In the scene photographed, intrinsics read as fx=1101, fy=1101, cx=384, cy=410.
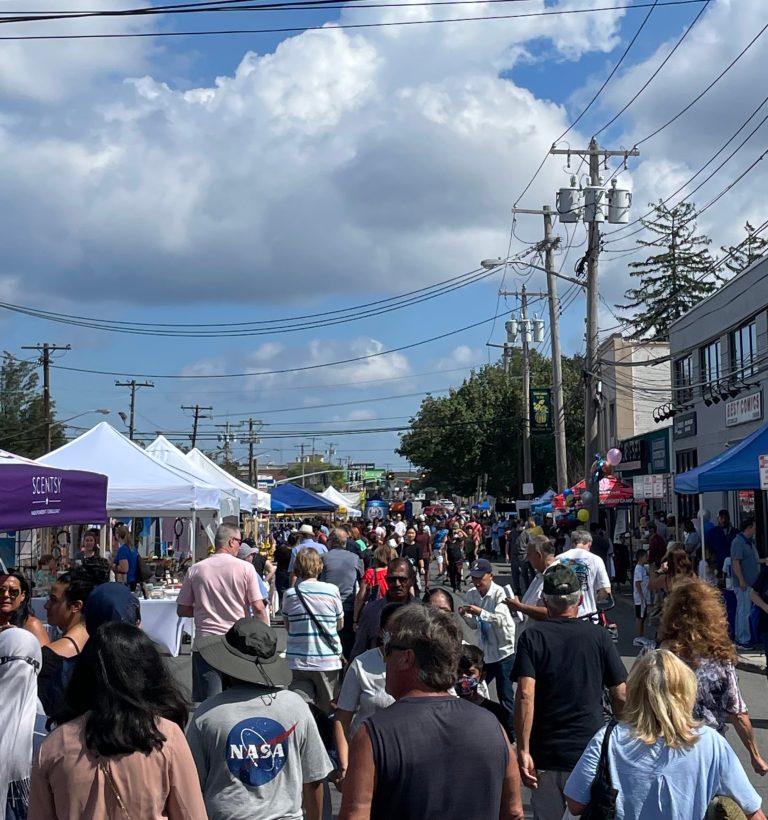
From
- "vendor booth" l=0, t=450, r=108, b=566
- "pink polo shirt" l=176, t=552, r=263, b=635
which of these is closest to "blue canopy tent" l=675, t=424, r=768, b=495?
"vendor booth" l=0, t=450, r=108, b=566

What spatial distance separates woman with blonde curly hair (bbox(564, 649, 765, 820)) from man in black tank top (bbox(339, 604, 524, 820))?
456 mm

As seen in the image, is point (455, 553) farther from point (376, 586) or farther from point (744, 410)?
point (376, 586)

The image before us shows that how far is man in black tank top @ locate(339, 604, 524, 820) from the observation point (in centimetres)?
338

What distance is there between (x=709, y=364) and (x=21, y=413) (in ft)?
224

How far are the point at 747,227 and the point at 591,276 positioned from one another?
4330cm

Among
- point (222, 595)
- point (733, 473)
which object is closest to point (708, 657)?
point (222, 595)

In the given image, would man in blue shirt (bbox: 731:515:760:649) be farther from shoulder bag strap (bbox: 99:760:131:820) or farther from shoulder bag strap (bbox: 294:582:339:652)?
shoulder bag strap (bbox: 99:760:131:820)

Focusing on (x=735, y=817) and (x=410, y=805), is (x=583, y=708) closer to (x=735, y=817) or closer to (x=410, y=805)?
(x=735, y=817)

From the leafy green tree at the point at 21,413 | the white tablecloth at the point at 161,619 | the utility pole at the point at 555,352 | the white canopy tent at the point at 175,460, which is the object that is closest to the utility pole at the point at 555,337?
the utility pole at the point at 555,352

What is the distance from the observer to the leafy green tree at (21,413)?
84.6 m

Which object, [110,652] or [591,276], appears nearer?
[110,652]

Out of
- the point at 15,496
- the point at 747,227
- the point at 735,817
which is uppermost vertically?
the point at 747,227

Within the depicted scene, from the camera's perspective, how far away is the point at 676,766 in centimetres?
383

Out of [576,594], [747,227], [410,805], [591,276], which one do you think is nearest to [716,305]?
[591,276]
